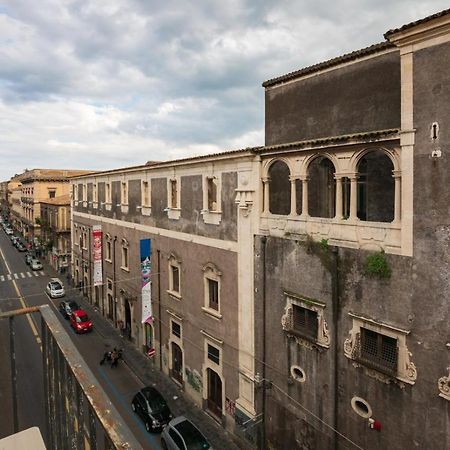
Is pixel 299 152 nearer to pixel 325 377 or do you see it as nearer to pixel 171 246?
pixel 325 377

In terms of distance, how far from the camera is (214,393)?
1991cm

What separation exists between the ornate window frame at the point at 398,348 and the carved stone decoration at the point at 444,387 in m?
0.72

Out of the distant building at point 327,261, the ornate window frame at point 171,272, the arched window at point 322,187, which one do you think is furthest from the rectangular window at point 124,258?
the arched window at point 322,187

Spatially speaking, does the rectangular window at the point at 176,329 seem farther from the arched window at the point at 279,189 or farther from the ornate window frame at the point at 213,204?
the arched window at the point at 279,189

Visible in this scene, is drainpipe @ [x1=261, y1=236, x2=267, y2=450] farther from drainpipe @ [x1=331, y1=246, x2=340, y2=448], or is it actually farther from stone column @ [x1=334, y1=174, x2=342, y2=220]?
stone column @ [x1=334, y1=174, x2=342, y2=220]

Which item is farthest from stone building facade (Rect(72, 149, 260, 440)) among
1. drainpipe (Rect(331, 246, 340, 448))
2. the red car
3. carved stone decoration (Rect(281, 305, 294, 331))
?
drainpipe (Rect(331, 246, 340, 448))

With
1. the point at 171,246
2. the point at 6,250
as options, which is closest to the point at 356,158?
the point at 171,246

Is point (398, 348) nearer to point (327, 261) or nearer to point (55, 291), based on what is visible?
point (327, 261)

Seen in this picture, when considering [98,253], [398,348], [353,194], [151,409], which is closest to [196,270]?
[151,409]

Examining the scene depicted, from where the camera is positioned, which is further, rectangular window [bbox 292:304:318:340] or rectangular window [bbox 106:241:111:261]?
rectangular window [bbox 106:241:111:261]

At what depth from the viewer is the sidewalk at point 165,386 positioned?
18234 mm

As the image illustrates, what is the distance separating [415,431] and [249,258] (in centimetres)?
843

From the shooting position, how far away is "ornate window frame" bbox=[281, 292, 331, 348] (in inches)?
542

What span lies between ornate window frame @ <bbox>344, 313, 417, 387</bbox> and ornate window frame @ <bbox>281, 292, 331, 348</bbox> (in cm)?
96
